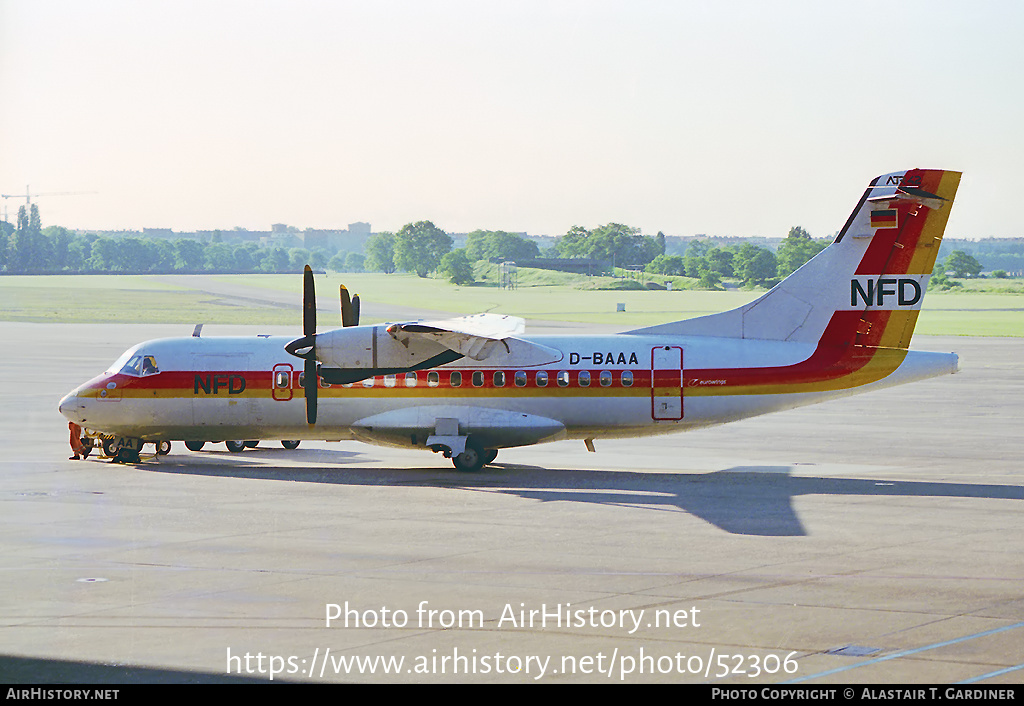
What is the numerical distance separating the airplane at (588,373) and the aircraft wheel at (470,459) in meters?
0.04

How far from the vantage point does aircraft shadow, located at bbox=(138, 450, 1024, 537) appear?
21078 mm

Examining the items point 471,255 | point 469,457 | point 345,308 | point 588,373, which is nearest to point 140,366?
point 345,308

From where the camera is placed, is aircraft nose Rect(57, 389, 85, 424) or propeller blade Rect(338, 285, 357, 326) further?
aircraft nose Rect(57, 389, 85, 424)

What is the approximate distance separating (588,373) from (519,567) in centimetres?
1047

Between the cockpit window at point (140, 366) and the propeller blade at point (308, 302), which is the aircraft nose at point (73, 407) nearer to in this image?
the cockpit window at point (140, 366)

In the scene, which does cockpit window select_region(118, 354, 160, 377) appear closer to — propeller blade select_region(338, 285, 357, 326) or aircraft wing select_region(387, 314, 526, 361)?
propeller blade select_region(338, 285, 357, 326)

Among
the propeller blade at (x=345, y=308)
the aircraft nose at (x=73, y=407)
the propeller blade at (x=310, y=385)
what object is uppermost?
the propeller blade at (x=345, y=308)

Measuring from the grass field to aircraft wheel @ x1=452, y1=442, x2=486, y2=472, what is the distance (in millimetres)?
57148

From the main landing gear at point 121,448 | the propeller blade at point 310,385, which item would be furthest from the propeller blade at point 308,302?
the main landing gear at point 121,448

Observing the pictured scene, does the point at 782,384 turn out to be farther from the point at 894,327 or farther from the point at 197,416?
the point at 197,416

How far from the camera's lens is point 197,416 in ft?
90.2

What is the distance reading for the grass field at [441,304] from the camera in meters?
91.0

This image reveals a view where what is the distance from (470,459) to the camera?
26375 mm

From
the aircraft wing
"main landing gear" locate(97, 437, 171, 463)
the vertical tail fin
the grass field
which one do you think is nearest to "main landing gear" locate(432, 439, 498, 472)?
the aircraft wing
